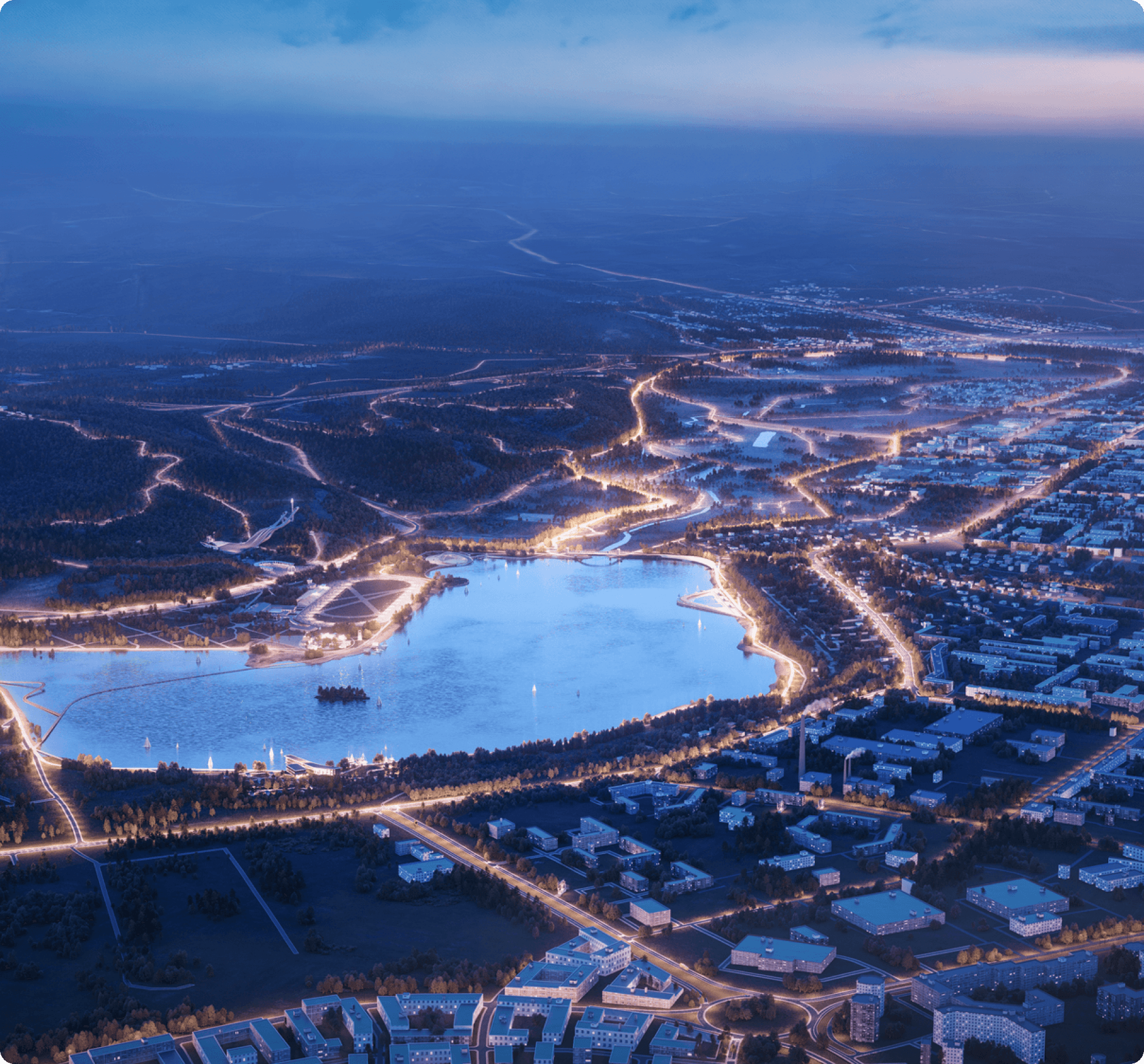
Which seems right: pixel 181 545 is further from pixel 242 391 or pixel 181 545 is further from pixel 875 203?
pixel 875 203

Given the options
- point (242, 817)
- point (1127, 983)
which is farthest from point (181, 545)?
point (1127, 983)

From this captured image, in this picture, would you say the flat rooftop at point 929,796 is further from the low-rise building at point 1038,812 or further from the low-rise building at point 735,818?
the low-rise building at point 735,818

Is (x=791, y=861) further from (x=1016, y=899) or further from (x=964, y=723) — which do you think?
(x=964, y=723)

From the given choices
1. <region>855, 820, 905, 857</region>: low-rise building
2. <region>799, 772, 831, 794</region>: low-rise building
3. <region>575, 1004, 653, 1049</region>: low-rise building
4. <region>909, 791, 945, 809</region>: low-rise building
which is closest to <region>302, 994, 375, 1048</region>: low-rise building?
<region>575, 1004, 653, 1049</region>: low-rise building

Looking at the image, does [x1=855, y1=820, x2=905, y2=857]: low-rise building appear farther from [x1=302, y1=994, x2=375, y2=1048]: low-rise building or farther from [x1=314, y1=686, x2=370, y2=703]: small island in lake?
[x1=314, y1=686, x2=370, y2=703]: small island in lake

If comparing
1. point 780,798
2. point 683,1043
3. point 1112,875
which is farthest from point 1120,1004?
point 780,798

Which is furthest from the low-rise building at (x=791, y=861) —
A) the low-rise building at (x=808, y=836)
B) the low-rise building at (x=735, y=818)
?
the low-rise building at (x=735, y=818)
